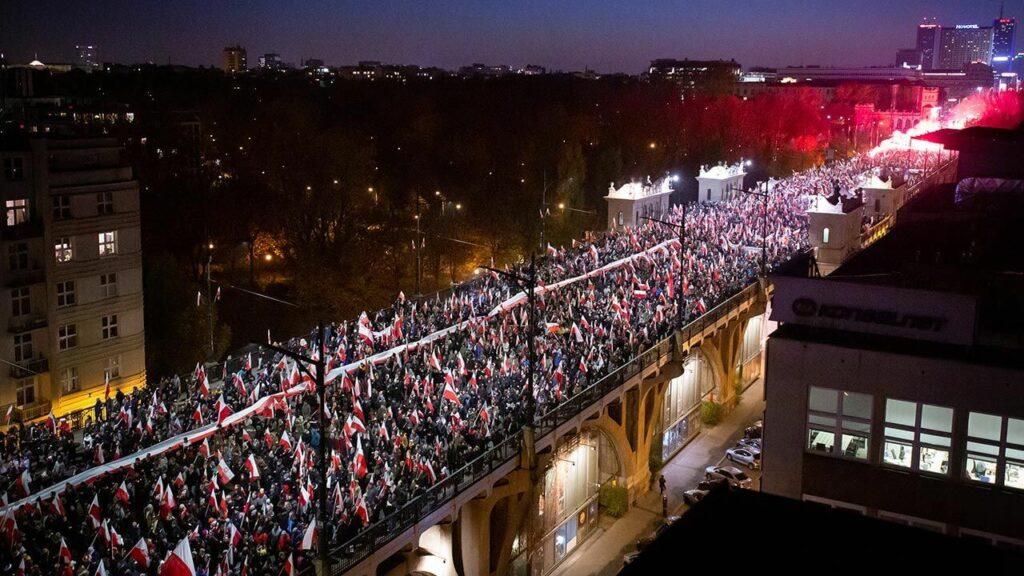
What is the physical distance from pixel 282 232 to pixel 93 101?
41.9 meters

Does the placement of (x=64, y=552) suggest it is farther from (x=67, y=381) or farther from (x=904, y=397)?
(x=67, y=381)

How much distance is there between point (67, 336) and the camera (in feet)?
107

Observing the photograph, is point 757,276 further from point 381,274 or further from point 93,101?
point 93,101

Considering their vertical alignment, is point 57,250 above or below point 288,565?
above

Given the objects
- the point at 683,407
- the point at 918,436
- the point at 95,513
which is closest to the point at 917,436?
the point at 918,436

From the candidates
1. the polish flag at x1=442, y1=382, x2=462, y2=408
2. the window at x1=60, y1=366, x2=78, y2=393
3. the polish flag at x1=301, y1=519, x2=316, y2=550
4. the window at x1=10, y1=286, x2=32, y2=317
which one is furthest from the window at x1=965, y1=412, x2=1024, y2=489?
the window at x1=10, y1=286, x2=32, y2=317

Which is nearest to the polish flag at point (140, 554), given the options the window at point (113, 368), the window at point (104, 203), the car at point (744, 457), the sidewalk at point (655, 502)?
the sidewalk at point (655, 502)

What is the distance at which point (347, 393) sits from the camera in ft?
76.0

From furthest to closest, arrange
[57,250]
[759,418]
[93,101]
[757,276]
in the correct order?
[93,101] < [757,276] < [759,418] < [57,250]

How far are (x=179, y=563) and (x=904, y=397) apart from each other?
1363 centimetres

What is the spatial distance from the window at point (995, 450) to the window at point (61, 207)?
28.7 metres

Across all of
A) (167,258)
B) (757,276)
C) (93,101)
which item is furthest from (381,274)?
(93,101)

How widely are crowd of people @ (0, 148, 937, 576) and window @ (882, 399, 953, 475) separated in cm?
810

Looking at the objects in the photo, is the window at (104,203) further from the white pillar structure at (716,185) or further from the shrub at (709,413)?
the white pillar structure at (716,185)
